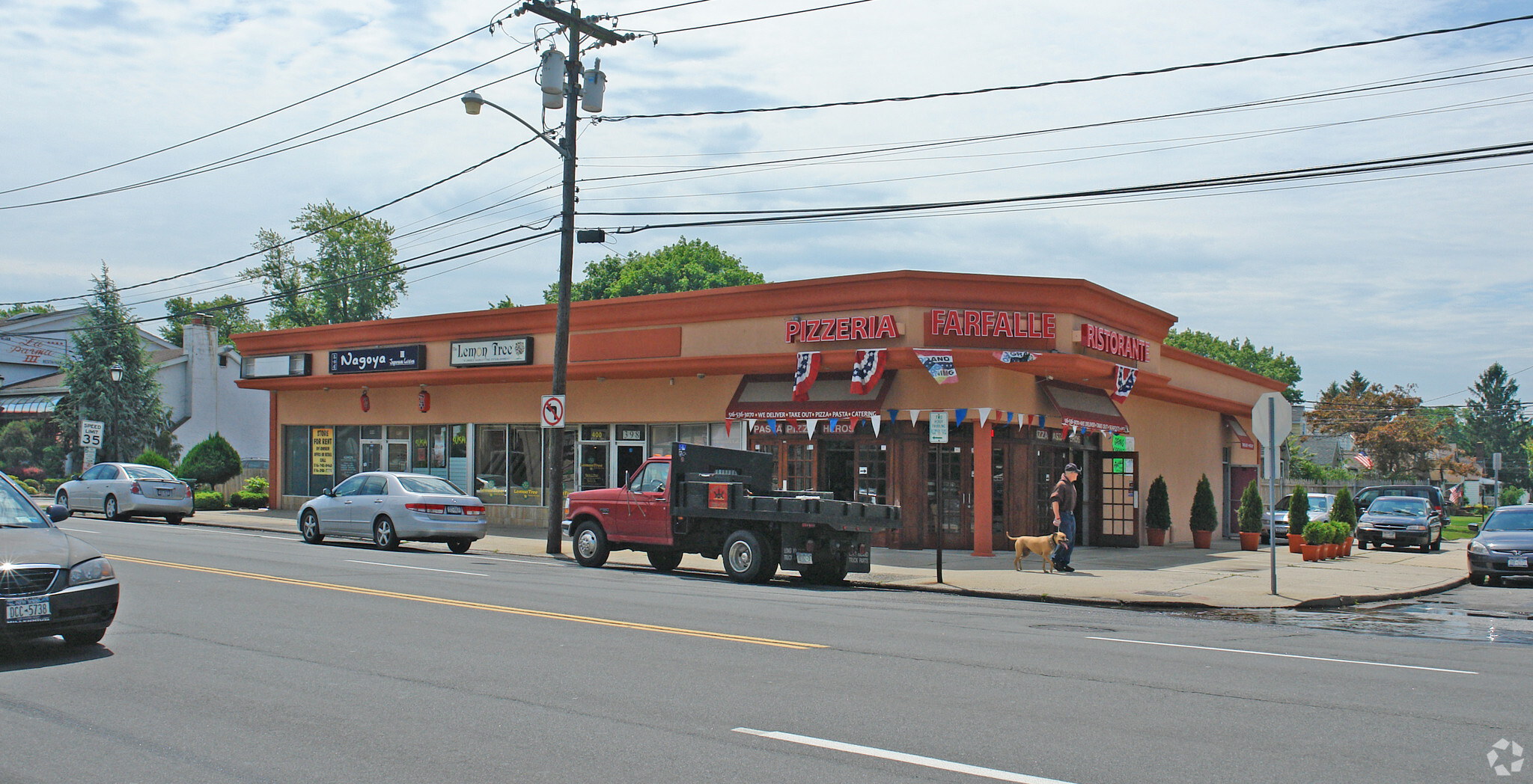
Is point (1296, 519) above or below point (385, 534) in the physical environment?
above

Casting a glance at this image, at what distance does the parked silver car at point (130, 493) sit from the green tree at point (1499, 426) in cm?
11902

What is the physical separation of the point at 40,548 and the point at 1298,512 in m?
24.3

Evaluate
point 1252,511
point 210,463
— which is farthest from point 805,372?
point 210,463

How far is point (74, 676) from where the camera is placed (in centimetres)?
811

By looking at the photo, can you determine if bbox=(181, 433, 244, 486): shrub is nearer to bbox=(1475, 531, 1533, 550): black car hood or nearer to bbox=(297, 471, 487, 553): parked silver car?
bbox=(297, 471, 487, 553): parked silver car

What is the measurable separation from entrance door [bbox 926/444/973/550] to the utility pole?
23.8 feet

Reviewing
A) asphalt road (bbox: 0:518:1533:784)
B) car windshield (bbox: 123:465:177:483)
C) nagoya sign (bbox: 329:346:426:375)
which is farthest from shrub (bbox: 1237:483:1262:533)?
car windshield (bbox: 123:465:177:483)

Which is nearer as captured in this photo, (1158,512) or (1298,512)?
(1298,512)

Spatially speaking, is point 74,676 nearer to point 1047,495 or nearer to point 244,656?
point 244,656

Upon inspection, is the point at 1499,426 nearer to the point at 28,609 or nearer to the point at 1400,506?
the point at 1400,506

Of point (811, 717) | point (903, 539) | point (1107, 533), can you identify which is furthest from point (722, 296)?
point (811, 717)

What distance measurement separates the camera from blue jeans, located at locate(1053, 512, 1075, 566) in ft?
61.3

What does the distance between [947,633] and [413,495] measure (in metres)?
12.7

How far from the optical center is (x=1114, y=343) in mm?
22969
